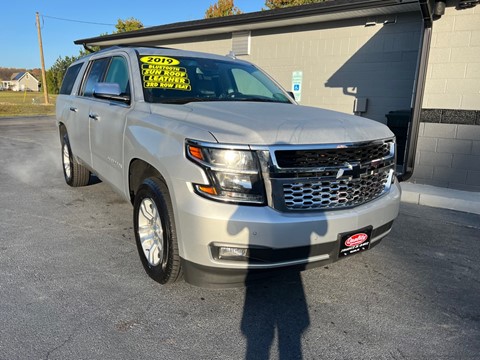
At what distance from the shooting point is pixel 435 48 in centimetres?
676

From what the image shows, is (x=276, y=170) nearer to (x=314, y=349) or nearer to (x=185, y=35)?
(x=314, y=349)

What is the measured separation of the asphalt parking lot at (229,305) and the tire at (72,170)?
156 cm

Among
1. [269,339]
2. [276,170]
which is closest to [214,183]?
[276,170]

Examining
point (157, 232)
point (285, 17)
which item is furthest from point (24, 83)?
point (157, 232)

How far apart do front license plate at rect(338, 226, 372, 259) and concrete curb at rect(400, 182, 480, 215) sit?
3735 millimetres

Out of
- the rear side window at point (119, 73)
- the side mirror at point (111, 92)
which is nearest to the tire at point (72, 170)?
the rear side window at point (119, 73)

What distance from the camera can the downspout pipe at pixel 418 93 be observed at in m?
6.46

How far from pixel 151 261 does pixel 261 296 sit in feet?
3.07

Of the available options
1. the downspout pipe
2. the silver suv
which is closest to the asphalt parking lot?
the silver suv

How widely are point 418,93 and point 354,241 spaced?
193 inches

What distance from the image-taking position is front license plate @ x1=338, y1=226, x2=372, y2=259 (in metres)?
2.69

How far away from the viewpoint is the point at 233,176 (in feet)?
8.11

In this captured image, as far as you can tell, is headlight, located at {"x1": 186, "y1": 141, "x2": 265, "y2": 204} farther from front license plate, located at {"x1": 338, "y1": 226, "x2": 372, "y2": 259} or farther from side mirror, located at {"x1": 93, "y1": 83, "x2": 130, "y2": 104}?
side mirror, located at {"x1": 93, "y1": 83, "x2": 130, "y2": 104}

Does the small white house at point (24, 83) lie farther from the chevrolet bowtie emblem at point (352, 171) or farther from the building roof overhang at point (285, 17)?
the chevrolet bowtie emblem at point (352, 171)
